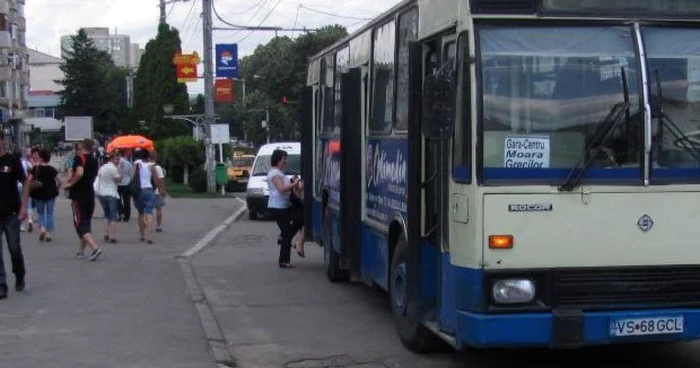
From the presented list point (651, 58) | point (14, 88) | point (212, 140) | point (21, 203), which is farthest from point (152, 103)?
point (651, 58)

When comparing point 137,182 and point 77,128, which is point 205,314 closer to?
point 137,182

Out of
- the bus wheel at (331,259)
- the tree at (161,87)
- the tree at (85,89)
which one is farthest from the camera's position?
the tree at (85,89)

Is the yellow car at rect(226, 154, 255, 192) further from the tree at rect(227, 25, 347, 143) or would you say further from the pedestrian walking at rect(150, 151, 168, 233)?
the tree at rect(227, 25, 347, 143)

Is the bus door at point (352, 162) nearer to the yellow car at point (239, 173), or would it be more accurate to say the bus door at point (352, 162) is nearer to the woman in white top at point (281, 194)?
the woman in white top at point (281, 194)

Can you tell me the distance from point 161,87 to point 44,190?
46392 millimetres

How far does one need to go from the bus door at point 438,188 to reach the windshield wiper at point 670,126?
139cm

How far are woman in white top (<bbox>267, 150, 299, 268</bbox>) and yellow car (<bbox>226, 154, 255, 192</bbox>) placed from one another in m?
24.0

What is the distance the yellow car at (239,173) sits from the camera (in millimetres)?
40028

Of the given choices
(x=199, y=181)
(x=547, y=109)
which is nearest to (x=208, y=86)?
(x=199, y=181)

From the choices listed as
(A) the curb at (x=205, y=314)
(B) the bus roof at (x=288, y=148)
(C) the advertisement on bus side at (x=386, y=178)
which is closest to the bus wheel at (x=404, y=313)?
(C) the advertisement on bus side at (x=386, y=178)

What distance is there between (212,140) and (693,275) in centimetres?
3015

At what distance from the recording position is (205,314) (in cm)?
1049

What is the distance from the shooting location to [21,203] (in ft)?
37.5

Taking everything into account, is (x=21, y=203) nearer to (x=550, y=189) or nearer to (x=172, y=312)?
(x=172, y=312)
